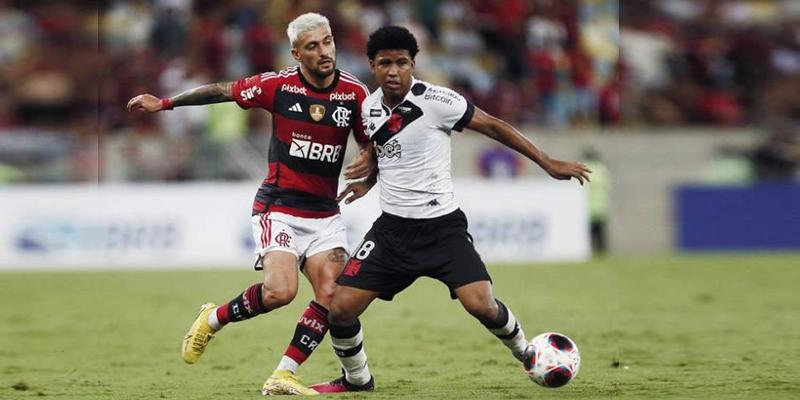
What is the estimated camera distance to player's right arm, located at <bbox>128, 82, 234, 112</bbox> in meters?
8.18

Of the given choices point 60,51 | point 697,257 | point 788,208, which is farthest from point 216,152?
point 788,208

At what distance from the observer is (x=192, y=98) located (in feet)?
26.9

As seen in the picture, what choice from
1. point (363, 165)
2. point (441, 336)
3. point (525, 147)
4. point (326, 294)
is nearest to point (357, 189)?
point (363, 165)

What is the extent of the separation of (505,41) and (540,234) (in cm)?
427

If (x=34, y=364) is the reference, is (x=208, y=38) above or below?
above

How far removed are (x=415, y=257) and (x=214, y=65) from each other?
15293mm

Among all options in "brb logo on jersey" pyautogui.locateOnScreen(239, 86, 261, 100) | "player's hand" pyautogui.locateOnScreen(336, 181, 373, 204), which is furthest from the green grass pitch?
"brb logo on jersey" pyautogui.locateOnScreen(239, 86, 261, 100)

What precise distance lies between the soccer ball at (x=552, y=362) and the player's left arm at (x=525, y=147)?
39.0 inches

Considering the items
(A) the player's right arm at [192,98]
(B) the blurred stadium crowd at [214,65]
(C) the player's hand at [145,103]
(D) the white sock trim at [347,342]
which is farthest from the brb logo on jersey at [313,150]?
(B) the blurred stadium crowd at [214,65]

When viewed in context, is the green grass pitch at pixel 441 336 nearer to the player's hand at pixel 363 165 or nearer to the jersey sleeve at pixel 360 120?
the player's hand at pixel 363 165

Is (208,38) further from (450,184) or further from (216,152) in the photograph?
(450,184)

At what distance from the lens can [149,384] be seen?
8.57m

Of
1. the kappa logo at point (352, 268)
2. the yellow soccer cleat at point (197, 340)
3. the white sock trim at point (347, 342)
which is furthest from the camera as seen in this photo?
the yellow soccer cleat at point (197, 340)

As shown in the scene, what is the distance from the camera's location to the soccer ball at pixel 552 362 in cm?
762
